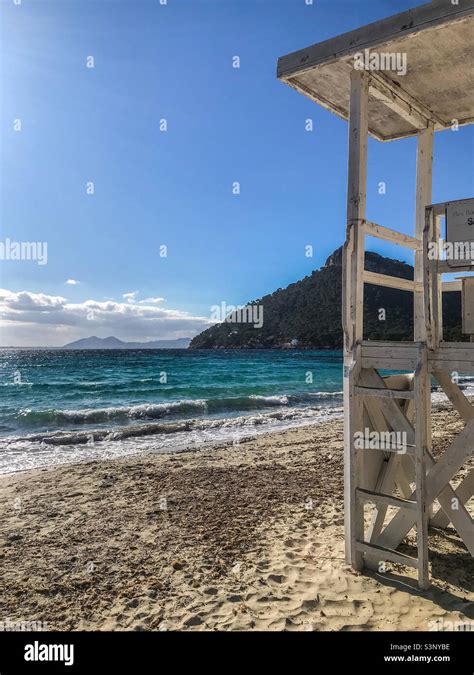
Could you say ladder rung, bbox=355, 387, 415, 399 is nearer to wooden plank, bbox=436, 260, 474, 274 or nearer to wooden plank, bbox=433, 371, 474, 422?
wooden plank, bbox=433, 371, 474, 422

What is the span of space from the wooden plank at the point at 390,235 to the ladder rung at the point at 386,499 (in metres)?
2.81

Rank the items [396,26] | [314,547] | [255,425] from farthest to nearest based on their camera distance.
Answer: [255,425], [314,547], [396,26]

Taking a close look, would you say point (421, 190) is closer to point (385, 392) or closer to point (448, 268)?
point (448, 268)

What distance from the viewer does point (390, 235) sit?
17.7 feet

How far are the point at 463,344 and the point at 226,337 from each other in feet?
410

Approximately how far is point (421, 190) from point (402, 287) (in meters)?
1.41

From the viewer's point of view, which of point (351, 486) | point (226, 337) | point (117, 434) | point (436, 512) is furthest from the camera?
point (226, 337)

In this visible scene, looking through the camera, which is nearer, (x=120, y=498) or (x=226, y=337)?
(x=120, y=498)

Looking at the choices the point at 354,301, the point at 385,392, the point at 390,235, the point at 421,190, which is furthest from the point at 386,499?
the point at 421,190

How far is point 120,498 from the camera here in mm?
8297

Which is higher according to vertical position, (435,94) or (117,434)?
(435,94)

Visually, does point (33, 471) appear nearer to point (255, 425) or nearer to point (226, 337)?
point (255, 425)

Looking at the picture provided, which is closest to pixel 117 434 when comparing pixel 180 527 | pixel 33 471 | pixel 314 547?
pixel 33 471

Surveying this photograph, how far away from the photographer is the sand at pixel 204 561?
14.1 feet
